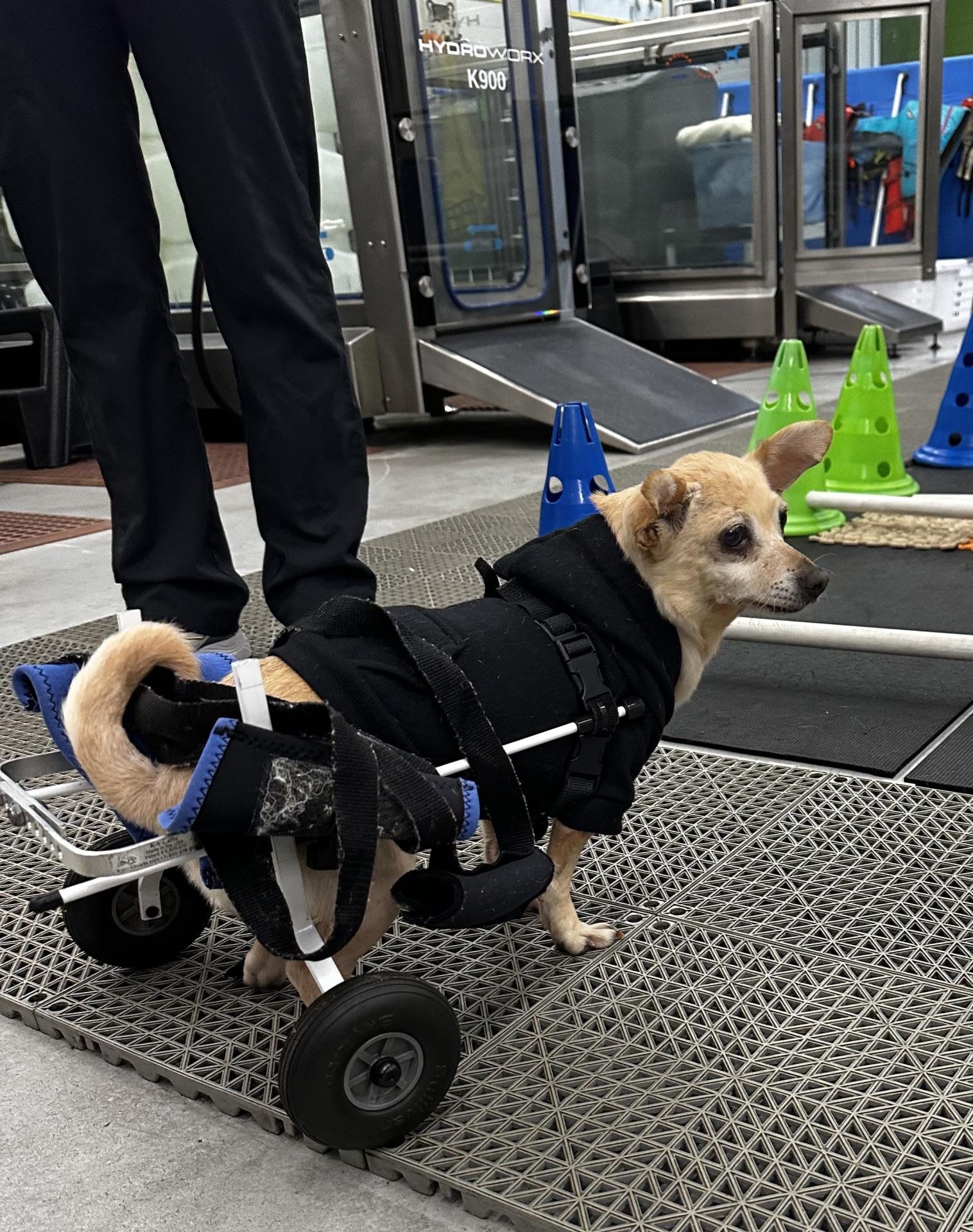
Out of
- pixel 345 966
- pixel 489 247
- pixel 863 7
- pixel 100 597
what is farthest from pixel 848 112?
pixel 345 966

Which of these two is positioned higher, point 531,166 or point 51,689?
point 531,166

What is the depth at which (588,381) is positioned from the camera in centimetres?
480

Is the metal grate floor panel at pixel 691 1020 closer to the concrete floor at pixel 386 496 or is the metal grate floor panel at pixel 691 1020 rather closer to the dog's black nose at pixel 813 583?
the dog's black nose at pixel 813 583

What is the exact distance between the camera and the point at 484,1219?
971 mm

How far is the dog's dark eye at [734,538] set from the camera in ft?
4.51

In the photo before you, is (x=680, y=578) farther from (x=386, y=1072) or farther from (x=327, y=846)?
(x=386, y=1072)

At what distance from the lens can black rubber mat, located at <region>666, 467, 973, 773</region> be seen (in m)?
1.84

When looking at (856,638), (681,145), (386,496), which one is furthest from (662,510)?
(681,145)

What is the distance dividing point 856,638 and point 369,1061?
125 centimetres

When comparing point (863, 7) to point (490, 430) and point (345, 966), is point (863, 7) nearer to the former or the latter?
point (490, 430)

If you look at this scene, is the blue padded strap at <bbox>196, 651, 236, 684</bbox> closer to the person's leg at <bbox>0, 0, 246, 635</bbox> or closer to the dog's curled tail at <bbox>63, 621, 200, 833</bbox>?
the dog's curled tail at <bbox>63, 621, 200, 833</bbox>

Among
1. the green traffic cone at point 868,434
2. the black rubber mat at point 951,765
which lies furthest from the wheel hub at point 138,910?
the green traffic cone at point 868,434

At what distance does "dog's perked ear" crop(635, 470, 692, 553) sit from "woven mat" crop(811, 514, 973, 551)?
177cm

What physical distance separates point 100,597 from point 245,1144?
6.97 feet
